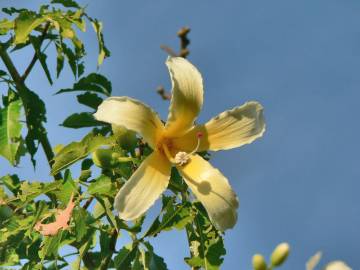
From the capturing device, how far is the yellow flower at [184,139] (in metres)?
2.27

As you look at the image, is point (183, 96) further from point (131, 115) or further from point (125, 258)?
point (125, 258)

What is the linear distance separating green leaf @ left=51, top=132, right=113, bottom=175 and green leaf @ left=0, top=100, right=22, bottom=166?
737 mm

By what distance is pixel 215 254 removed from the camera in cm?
241

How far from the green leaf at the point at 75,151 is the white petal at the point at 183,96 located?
0.34 meters

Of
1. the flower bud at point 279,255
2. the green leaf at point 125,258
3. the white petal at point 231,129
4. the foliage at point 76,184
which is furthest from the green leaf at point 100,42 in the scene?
the flower bud at point 279,255

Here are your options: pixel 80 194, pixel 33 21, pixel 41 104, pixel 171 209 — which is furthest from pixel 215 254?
pixel 33 21

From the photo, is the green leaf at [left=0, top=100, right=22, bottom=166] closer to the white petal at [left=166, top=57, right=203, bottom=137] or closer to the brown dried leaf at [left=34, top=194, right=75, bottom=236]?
the brown dried leaf at [left=34, top=194, right=75, bottom=236]

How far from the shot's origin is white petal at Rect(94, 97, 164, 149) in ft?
7.39

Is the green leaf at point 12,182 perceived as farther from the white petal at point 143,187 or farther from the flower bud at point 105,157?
the white petal at point 143,187

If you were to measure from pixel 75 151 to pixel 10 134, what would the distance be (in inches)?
33.4

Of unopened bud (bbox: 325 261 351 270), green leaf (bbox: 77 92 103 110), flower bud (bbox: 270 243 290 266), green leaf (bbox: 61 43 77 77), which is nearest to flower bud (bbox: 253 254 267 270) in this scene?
flower bud (bbox: 270 243 290 266)

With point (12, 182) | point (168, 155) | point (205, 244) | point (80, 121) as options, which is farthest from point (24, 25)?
point (205, 244)

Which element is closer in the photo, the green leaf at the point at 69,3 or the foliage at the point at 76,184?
the foliage at the point at 76,184

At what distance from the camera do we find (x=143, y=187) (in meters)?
2.30
